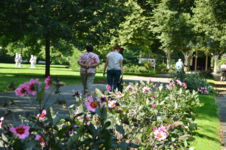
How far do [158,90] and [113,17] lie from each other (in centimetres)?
1651

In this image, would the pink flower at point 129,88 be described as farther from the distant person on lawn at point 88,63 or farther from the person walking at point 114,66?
the person walking at point 114,66

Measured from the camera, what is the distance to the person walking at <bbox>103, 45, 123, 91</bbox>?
11.8m

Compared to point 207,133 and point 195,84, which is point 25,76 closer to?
point 195,84

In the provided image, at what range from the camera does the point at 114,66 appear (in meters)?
11.8

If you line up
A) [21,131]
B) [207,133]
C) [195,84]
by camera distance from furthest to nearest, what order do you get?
[195,84], [207,133], [21,131]

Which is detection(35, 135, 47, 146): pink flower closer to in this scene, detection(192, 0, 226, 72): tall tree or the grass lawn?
the grass lawn

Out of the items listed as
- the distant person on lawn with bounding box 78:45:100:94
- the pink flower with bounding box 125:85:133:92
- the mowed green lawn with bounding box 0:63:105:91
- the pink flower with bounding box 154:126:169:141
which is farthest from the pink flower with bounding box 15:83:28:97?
the mowed green lawn with bounding box 0:63:105:91

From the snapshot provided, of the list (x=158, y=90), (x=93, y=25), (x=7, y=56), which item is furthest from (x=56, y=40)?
(x=7, y=56)

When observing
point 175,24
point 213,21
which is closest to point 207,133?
point 213,21

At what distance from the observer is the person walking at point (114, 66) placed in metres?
11.8

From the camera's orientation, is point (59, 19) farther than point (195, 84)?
Yes

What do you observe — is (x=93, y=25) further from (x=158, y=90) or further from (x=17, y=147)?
(x=17, y=147)

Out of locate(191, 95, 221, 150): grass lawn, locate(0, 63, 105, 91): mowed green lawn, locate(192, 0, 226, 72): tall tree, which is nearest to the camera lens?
locate(191, 95, 221, 150): grass lawn

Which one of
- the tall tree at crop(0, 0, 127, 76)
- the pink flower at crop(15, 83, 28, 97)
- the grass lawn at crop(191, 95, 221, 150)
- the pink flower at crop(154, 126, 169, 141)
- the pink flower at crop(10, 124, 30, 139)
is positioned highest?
the tall tree at crop(0, 0, 127, 76)
